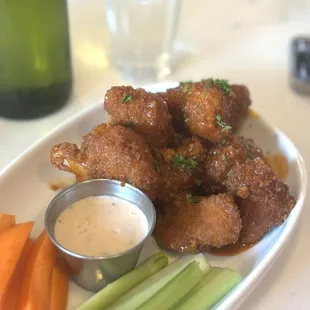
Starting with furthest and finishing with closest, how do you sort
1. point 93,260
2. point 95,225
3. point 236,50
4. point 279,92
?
point 236,50 < point 279,92 < point 95,225 < point 93,260

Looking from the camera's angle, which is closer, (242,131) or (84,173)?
(84,173)

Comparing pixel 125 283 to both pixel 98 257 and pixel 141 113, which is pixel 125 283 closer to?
pixel 98 257

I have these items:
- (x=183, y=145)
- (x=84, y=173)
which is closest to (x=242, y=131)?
(x=183, y=145)

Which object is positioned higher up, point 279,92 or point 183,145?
point 183,145

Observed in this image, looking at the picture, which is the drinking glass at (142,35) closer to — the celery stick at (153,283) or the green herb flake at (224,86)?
the green herb flake at (224,86)

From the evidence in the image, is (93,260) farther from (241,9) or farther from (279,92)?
(241,9)

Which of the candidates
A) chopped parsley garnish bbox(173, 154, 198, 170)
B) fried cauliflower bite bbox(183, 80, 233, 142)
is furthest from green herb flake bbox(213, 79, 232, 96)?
chopped parsley garnish bbox(173, 154, 198, 170)
